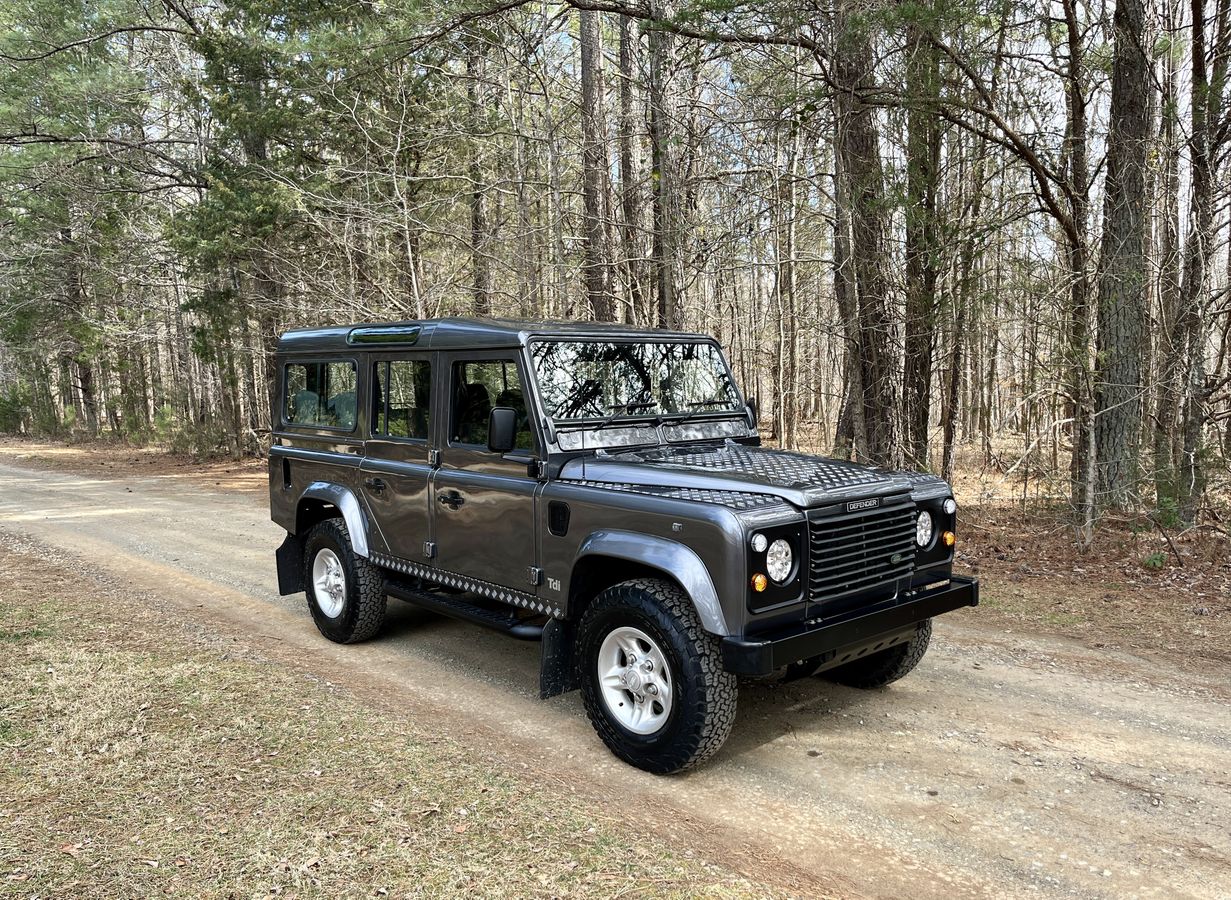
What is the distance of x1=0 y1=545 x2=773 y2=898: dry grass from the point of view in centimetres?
311

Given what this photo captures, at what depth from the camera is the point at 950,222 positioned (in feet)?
29.7

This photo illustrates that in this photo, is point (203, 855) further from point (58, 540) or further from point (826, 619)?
point (58, 540)

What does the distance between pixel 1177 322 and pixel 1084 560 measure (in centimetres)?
245

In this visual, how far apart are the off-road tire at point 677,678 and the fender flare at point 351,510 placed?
7.73 feet

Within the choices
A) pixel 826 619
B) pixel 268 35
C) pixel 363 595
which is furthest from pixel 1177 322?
pixel 268 35

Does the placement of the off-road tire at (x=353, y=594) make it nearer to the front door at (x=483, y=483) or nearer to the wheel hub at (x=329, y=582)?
the wheel hub at (x=329, y=582)

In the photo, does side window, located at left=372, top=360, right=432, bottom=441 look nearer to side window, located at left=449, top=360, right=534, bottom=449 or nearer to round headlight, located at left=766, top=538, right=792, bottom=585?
side window, located at left=449, top=360, right=534, bottom=449

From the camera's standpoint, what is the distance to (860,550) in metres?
4.00

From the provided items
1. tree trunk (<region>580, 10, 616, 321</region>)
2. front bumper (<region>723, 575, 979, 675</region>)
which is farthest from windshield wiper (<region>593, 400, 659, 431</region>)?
tree trunk (<region>580, 10, 616, 321</region>)

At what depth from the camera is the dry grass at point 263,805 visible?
10.2 feet

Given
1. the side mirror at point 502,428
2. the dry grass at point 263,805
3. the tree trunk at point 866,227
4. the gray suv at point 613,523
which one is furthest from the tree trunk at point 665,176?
the dry grass at point 263,805

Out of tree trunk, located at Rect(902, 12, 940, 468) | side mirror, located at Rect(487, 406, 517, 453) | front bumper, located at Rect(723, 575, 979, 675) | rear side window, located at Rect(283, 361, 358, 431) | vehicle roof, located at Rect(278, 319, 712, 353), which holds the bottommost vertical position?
front bumper, located at Rect(723, 575, 979, 675)

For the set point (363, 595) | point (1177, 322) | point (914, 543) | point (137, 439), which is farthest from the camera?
point (137, 439)

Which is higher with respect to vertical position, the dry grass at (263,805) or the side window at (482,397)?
the side window at (482,397)
